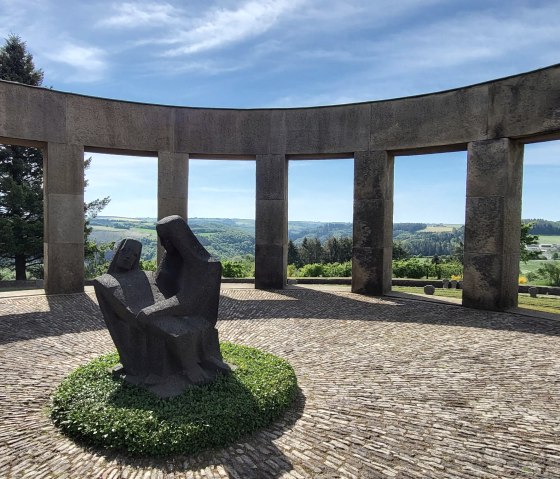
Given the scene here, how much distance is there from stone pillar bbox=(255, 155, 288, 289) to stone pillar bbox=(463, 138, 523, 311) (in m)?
7.05

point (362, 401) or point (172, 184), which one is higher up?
point (172, 184)

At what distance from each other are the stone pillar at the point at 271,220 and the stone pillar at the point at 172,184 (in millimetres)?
3054

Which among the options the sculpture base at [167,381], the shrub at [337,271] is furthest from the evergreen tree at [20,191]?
the sculpture base at [167,381]

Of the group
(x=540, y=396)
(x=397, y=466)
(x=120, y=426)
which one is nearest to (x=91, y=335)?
(x=120, y=426)

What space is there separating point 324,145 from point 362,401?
12143mm

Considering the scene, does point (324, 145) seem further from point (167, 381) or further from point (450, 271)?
point (450, 271)

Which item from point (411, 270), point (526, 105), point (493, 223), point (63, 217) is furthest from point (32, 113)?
point (411, 270)

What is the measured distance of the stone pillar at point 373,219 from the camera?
620 inches

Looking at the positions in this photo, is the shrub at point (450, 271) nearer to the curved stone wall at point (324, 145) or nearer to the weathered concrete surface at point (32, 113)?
the curved stone wall at point (324, 145)

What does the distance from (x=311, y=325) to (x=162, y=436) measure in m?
6.58

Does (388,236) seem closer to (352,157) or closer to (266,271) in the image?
(352,157)

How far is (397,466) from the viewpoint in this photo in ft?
14.7

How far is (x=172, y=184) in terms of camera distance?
16.5 meters

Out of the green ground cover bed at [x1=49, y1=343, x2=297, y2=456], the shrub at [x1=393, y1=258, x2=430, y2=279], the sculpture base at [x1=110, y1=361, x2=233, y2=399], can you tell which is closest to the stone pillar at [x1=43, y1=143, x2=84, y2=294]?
the green ground cover bed at [x1=49, y1=343, x2=297, y2=456]
